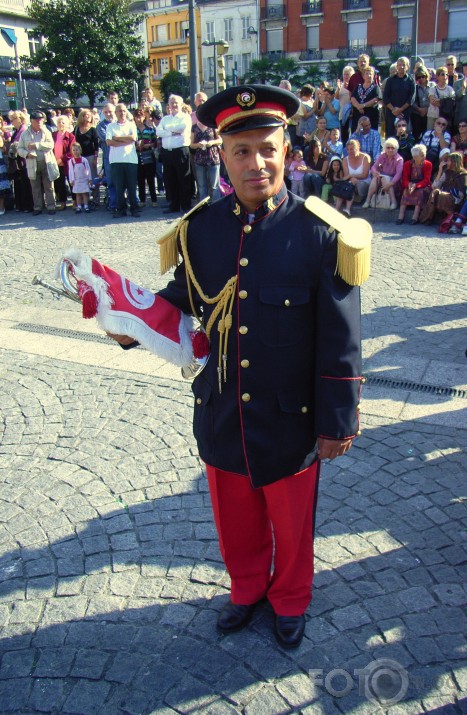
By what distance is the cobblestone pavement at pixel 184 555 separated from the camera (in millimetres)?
2541

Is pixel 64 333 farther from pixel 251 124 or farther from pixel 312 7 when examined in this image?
pixel 312 7

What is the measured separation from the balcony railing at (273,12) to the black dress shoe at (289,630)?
6806 centimetres

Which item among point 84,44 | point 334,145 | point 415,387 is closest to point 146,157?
point 334,145

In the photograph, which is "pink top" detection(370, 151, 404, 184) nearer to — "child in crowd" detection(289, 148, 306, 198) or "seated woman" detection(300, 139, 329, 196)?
"seated woman" detection(300, 139, 329, 196)

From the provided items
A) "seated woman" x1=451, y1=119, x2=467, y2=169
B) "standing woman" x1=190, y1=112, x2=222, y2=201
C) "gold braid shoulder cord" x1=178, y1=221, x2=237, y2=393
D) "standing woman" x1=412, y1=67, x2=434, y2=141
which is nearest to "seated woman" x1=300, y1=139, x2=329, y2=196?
"standing woman" x1=190, y1=112, x2=222, y2=201

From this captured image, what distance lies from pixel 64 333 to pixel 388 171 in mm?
6809

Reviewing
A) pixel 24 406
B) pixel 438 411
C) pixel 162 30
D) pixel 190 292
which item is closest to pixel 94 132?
pixel 24 406

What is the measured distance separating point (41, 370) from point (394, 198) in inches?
287

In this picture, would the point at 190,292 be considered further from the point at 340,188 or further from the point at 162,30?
the point at 162,30

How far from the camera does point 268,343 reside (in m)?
2.44

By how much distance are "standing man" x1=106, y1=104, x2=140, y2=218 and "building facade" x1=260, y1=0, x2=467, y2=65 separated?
49.1 metres

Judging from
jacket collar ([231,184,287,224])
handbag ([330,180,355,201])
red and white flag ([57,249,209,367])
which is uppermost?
jacket collar ([231,184,287,224])

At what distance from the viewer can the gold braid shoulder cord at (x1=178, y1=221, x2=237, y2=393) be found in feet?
8.07

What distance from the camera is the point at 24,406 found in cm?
496
